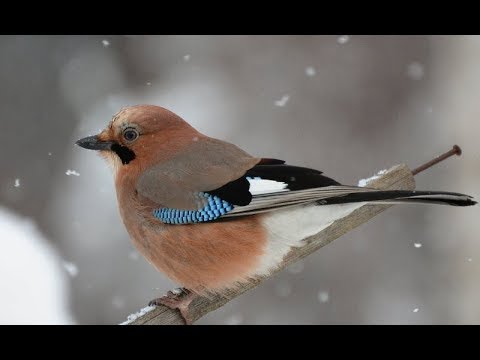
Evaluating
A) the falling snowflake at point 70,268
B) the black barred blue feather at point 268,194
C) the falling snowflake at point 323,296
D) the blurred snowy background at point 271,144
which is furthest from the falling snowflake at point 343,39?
the black barred blue feather at point 268,194

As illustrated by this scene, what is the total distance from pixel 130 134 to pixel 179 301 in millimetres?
872

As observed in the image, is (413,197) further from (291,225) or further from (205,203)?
(205,203)

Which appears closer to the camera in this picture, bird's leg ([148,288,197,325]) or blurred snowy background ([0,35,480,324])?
bird's leg ([148,288,197,325])

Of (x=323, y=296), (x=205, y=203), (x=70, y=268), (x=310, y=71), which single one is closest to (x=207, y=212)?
(x=205, y=203)

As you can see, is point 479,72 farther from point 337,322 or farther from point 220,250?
point 220,250

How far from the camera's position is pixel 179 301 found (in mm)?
3566

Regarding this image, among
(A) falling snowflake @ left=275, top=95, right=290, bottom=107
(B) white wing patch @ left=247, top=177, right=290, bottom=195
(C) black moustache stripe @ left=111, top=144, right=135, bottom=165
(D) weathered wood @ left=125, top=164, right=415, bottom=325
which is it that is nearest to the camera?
(B) white wing patch @ left=247, top=177, right=290, bottom=195

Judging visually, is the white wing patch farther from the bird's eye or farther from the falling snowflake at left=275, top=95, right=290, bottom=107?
the falling snowflake at left=275, top=95, right=290, bottom=107

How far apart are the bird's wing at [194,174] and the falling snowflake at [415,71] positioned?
3.61m

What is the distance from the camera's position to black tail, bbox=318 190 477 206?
3.00 m

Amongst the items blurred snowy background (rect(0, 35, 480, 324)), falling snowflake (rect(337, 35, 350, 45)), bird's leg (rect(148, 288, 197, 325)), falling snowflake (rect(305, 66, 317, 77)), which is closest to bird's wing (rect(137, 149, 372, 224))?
bird's leg (rect(148, 288, 197, 325))

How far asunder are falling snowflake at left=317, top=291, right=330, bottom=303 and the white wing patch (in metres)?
2.66

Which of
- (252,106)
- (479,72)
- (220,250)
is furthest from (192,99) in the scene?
(220,250)

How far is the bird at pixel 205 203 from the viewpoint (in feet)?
11.4
